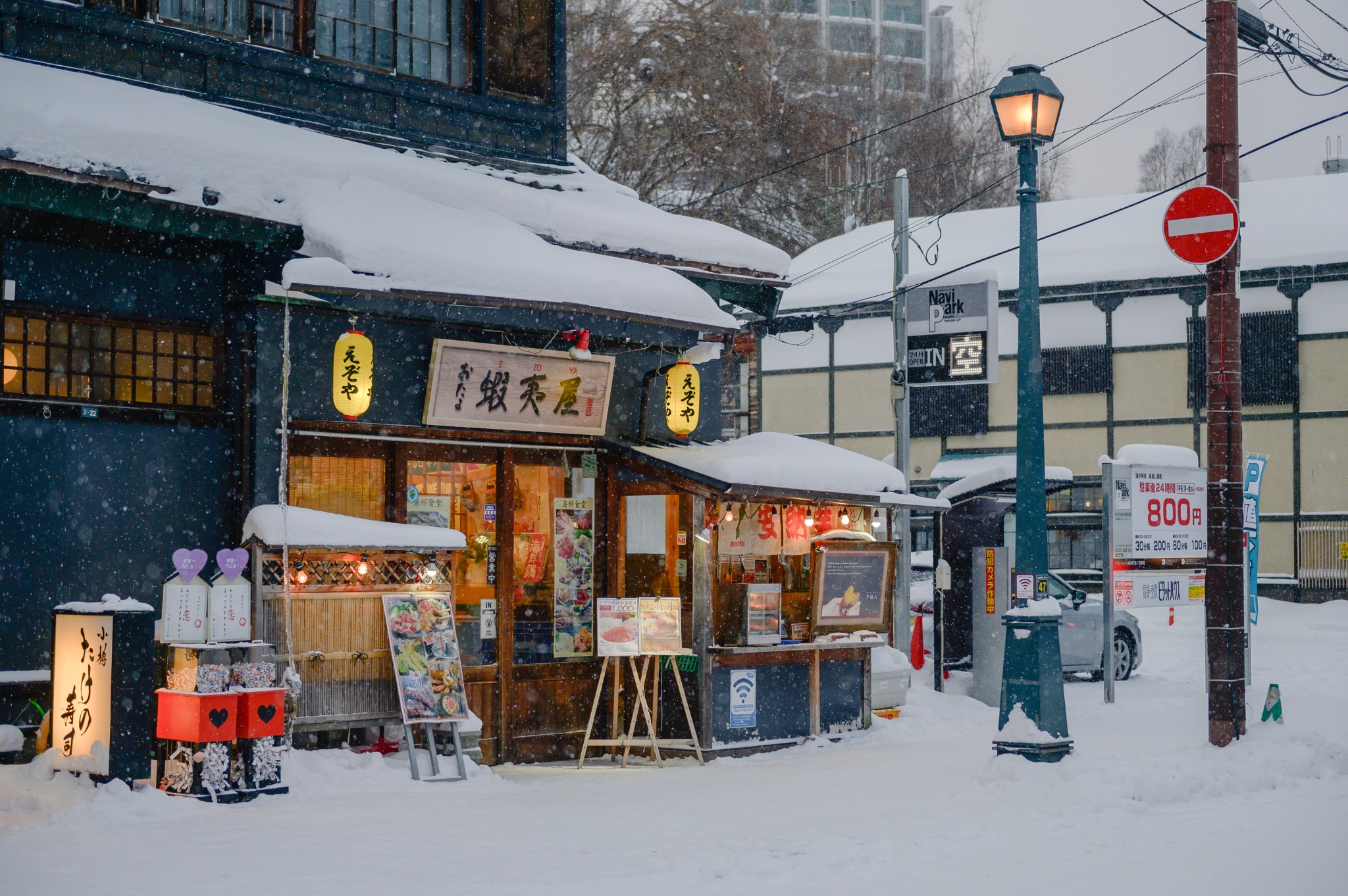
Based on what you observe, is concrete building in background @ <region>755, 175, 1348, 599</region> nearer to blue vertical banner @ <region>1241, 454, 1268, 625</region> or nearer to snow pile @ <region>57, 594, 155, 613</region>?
blue vertical banner @ <region>1241, 454, 1268, 625</region>

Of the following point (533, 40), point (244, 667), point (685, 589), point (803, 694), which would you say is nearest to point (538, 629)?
point (685, 589)

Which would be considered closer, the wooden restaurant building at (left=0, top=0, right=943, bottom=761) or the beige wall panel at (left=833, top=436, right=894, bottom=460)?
the wooden restaurant building at (left=0, top=0, right=943, bottom=761)

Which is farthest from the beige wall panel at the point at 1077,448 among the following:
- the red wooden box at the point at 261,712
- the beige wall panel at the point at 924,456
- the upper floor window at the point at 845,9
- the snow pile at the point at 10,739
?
the upper floor window at the point at 845,9

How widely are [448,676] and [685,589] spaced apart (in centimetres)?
326

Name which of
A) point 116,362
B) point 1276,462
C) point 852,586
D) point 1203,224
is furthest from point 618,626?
point 1276,462

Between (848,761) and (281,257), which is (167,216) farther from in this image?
(848,761)

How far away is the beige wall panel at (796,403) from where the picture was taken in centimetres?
3747

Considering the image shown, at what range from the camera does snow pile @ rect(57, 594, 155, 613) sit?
34.5 feet

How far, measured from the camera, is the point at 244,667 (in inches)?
425

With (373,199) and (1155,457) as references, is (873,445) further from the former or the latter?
(373,199)

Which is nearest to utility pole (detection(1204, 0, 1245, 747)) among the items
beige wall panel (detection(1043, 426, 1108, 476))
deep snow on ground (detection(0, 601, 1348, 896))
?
deep snow on ground (detection(0, 601, 1348, 896))

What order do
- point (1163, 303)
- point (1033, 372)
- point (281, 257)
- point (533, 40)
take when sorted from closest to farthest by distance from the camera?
point (281, 257) → point (1033, 372) → point (533, 40) → point (1163, 303)

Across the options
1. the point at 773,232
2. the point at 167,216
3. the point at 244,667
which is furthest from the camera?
the point at 773,232

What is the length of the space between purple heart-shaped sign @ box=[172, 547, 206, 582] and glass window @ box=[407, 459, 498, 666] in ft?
10.1
